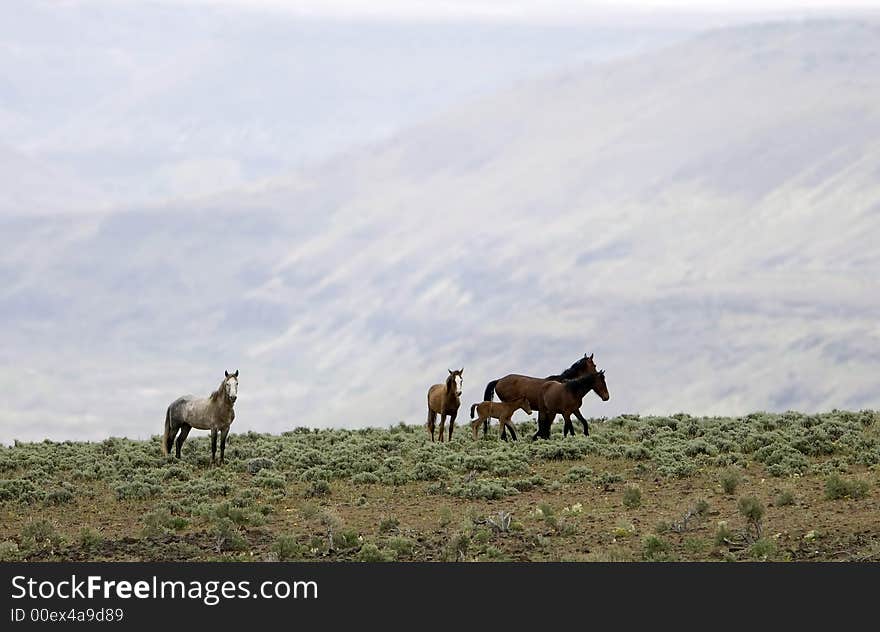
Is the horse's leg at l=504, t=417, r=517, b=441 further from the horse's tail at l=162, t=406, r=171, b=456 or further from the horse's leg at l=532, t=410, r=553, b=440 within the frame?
the horse's tail at l=162, t=406, r=171, b=456

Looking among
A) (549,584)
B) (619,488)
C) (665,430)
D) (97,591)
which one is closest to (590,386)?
(665,430)

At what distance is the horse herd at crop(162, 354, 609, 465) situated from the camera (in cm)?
3077

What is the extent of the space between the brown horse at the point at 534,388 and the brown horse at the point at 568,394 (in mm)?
234

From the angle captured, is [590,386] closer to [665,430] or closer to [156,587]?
[665,430]

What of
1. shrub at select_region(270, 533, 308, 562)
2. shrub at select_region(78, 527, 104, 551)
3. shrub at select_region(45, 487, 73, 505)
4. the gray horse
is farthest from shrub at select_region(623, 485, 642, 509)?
shrub at select_region(45, 487, 73, 505)

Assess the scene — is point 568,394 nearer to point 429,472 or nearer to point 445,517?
point 429,472

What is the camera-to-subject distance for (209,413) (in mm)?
30781

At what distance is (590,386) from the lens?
32.5m

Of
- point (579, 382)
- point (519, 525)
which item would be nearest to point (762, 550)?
point (519, 525)

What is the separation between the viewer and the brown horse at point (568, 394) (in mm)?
32219

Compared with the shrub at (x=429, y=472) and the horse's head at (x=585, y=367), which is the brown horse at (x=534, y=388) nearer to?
the horse's head at (x=585, y=367)

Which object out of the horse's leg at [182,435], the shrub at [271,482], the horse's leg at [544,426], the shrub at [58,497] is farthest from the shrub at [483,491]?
the horse's leg at [182,435]

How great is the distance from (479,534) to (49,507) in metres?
8.63

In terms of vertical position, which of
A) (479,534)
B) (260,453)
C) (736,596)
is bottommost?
(736,596)
